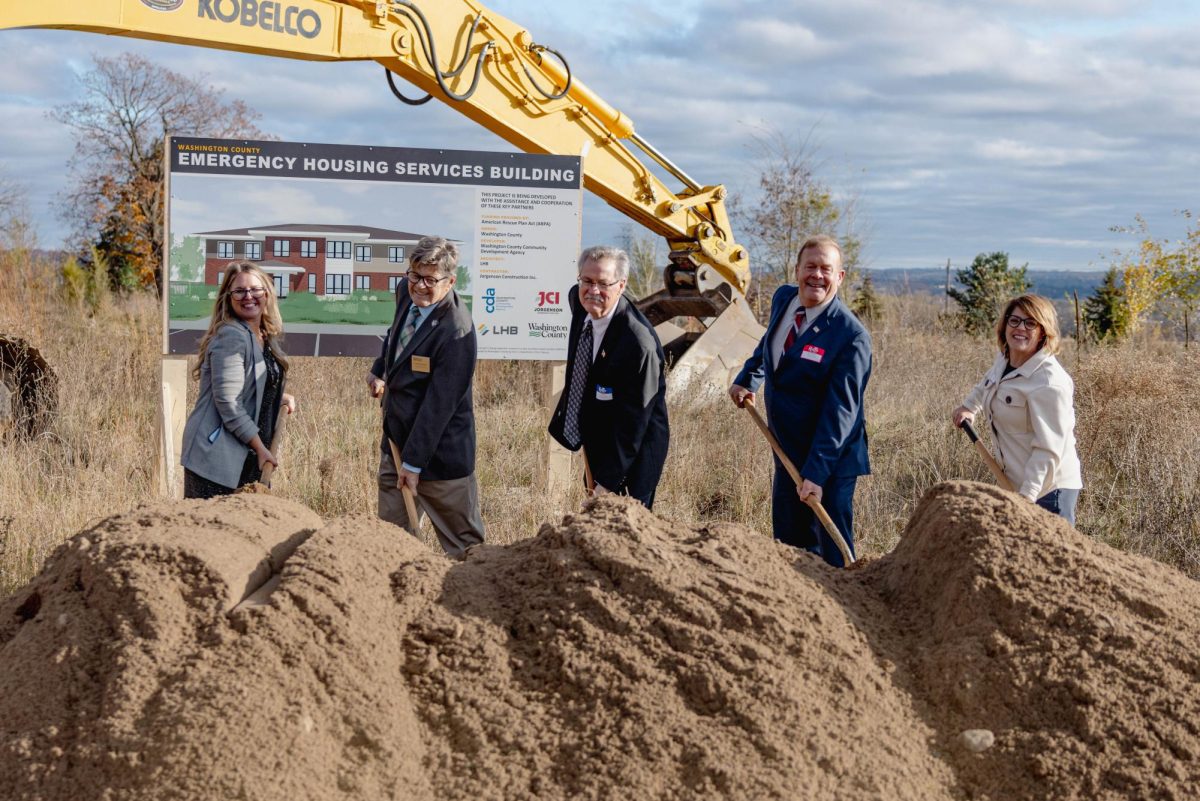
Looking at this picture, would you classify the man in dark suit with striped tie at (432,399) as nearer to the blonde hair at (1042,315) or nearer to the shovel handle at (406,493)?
the shovel handle at (406,493)

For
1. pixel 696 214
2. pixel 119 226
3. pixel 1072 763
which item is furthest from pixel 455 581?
pixel 119 226

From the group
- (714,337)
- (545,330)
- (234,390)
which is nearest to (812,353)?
(234,390)

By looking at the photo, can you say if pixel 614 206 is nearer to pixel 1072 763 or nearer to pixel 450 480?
pixel 450 480

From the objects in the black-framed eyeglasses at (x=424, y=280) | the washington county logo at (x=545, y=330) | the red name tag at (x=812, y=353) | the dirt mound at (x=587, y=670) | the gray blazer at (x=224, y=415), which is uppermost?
the black-framed eyeglasses at (x=424, y=280)

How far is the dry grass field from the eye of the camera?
22.5 feet

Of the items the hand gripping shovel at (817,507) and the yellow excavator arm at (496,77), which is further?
the yellow excavator arm at (496,77)

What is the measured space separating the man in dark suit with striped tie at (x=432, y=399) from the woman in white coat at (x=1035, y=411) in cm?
249

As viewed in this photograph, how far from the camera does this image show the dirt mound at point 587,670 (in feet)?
9.07

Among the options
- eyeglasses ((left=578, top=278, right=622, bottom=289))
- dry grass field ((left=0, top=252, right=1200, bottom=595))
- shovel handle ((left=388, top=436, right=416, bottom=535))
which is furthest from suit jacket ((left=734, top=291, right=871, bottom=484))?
dry grass field ((left=0, top=252, right=1200, bottom=595))

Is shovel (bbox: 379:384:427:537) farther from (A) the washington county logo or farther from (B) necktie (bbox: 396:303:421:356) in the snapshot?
(A) the washington county logo

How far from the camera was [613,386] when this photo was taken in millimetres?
5066

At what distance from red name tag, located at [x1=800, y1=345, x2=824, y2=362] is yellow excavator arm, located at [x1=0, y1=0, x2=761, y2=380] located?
4.29m

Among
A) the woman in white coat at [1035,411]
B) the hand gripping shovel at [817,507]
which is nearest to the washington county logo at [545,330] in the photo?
the hand gripping shovel at [817,507]

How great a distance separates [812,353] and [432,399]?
5.87 ft
